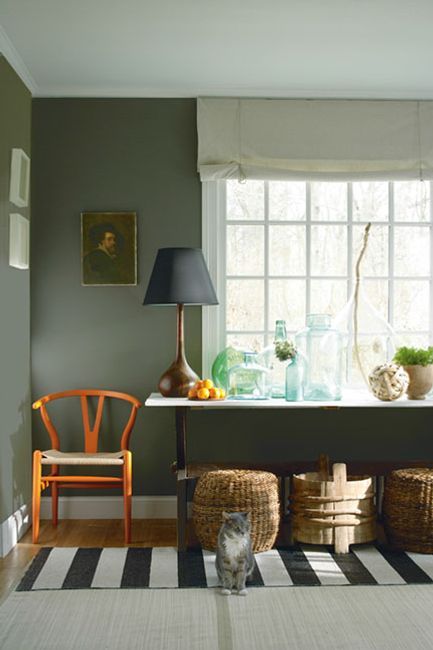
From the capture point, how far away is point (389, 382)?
14.8 feet

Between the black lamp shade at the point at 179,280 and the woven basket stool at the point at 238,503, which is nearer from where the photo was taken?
the woven basket stool at the point at 238,503

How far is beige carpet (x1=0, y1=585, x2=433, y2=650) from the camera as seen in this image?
10.4 ft

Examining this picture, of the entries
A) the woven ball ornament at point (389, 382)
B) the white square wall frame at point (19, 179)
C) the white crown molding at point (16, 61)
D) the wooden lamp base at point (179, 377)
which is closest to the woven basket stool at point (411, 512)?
the woven ball ornament at point (389, 382)

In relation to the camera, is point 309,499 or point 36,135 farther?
point 36,135

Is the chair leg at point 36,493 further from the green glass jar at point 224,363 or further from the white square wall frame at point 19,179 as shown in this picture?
the white square wall frame at point 19,179

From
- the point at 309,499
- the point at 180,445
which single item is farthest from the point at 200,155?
the point at 309,499

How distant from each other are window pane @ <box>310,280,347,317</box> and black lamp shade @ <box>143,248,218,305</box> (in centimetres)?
81

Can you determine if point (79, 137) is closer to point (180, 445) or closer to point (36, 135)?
point (36, 135)

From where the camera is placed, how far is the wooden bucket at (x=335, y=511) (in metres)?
4.34

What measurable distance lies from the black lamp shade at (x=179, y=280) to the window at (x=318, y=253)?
0.50m

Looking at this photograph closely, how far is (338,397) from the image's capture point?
4.61 meters

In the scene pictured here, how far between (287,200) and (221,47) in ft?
3.86

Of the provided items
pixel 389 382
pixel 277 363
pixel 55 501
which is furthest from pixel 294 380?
pixel 55 501

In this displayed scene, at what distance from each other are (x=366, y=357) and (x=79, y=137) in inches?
88.9
